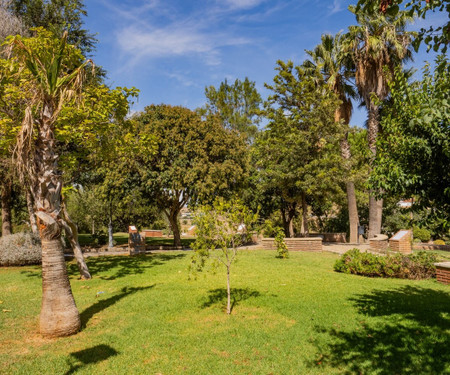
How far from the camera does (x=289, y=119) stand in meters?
21.5

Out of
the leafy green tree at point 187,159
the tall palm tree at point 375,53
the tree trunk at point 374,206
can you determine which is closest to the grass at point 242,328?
the leafy green tree at point 187,159

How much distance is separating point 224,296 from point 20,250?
11392 mm

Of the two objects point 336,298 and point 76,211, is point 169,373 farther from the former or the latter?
point 76,211

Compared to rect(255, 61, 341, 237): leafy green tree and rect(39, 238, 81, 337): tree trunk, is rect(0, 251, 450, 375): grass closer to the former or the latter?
rect(39, 238, 81, 337): tree trunk

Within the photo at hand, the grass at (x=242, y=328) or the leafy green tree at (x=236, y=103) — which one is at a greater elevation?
the leafy green tree at (x=236, y=103)

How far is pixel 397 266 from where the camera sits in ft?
35.9

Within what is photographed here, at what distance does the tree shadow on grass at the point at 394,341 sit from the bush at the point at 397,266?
299 cm

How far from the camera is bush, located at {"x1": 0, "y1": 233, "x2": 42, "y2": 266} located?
14727 mm

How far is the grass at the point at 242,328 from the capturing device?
497cm

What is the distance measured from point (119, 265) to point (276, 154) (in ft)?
40.2

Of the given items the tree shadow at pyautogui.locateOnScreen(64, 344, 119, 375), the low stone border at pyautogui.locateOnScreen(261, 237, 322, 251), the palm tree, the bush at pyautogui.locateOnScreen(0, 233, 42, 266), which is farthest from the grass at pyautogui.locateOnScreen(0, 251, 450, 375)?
the low stone border at pyautogui.locateOnScreen(261, 237, 322, 251)

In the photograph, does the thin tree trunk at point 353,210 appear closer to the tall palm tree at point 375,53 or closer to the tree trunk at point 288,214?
the tall palm tree at point 375,53

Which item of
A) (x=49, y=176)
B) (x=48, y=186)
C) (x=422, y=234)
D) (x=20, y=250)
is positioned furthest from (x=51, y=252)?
(x=422, y=234)

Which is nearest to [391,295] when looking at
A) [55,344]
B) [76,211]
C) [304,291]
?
[304,291]
